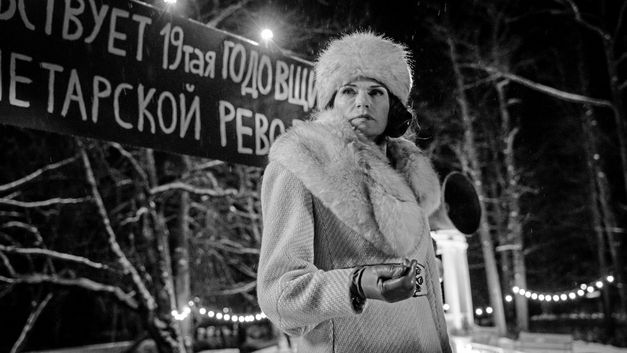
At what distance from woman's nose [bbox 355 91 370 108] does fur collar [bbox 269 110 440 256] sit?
0.10 meters

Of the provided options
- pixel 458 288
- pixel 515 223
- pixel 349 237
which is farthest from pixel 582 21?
pixel 349 237

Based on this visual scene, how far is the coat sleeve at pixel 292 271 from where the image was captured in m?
1.49

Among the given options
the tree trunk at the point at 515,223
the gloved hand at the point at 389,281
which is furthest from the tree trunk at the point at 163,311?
the tree trunk at the point at 515,223

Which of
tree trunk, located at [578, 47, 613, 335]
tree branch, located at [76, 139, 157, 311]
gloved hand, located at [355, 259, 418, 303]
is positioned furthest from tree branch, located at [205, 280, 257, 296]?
tree trunk, located at [578, 47, 613, 335]

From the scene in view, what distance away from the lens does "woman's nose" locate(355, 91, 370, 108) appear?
216 centimetres

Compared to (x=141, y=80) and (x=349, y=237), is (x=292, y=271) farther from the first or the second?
(x=141, y=80)

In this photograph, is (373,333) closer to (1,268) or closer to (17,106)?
(17,106)

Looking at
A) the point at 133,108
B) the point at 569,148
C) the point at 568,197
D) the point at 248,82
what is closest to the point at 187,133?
the point at 133,108

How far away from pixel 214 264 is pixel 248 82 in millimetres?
11504

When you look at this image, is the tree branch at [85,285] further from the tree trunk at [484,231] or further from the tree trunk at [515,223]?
the tree trunk at [515,223]

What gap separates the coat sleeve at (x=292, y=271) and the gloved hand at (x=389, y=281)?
0.21 feet

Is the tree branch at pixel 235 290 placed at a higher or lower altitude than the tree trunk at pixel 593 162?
lower

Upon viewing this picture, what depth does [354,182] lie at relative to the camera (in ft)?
6.03

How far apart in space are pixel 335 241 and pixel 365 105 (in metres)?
0.64
